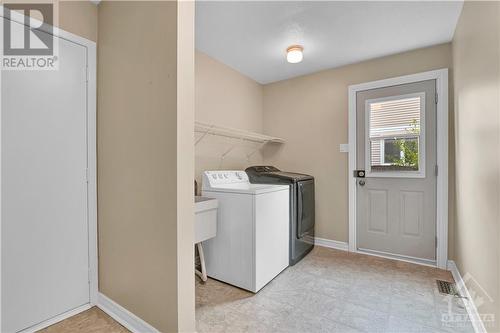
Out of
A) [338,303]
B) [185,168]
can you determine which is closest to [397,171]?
[338,303]

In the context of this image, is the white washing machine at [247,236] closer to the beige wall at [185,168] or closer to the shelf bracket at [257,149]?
the beige wall at [185,168]

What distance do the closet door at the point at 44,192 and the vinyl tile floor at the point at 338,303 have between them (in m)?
1.00

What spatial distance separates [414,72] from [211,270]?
2.96 m

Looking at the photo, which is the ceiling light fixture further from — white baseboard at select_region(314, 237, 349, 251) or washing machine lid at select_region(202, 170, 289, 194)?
white baseboard at select_region(314, 237, 349, 251)

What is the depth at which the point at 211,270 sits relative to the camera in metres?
2.24

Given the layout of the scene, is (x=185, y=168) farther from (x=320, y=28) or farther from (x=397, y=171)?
(x=397, y=171)

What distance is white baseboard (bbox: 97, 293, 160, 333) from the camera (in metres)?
1.47

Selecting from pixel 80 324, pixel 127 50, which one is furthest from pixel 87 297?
pixel 127 50

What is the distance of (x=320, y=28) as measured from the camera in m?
2.14

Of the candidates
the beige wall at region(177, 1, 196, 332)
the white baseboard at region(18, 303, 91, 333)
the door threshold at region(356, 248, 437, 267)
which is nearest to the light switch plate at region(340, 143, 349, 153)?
the door threshold at region(356, 248, 437, 267)

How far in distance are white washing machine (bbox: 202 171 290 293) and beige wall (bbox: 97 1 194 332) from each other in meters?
0.72

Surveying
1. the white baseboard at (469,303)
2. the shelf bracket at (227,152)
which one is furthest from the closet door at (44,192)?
the white baseboard at (469,303)

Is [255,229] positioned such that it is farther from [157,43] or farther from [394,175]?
[394,175]

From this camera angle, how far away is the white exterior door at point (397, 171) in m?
2.46
